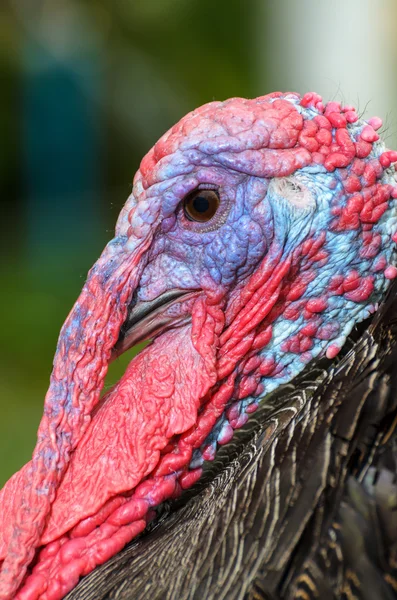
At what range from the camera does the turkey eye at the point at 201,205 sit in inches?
76.3

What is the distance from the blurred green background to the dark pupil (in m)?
7.20

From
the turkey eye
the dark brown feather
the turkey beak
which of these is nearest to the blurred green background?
the turkey beak

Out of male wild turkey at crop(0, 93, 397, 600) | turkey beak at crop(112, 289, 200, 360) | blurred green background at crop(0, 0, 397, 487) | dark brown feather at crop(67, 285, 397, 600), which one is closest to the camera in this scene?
dark brown feather at crop(67, 285, 397, 600)

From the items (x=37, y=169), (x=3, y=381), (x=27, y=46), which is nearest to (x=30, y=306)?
(x=3, y=381)

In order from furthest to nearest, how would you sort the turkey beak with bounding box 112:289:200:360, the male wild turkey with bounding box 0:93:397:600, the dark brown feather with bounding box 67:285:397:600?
1. the turkey beak with bounding box 112:289:200:360
2. the male wild turkey with bounding box 0:93:397:600
3. the dark brown feather with bounding box 67:285:397:600

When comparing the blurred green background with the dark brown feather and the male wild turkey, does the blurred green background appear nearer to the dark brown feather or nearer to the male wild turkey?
the male wild turkey

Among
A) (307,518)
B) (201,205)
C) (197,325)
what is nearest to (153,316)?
(197,325)

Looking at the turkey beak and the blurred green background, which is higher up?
the blurred green background

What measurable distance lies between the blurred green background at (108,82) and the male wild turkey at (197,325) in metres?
7.12

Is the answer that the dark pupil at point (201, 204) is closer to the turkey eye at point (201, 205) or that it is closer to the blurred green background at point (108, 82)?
the turkey eye at point (201, 205)

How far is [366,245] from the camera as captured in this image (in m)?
1.95

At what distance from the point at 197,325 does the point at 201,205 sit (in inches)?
12.4

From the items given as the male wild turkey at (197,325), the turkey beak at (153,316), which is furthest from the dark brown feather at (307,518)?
the turkey beak at (153,316)

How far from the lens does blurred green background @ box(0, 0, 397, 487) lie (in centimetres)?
1002
